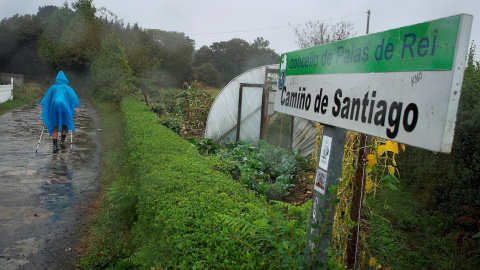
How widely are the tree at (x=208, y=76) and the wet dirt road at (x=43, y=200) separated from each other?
3155 centimetres

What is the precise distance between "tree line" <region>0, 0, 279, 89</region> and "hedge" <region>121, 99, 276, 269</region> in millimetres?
24101

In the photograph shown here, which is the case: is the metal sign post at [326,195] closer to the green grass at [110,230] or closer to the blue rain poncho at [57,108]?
the green grass at [110,230]

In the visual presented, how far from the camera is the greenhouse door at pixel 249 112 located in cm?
1089

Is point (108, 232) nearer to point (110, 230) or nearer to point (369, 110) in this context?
point (110, 230)

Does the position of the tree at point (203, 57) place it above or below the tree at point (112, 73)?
above

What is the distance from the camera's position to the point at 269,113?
36.0ft

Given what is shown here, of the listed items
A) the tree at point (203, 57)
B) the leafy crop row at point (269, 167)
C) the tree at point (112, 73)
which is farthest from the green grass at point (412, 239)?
the tree at point (203, 57)

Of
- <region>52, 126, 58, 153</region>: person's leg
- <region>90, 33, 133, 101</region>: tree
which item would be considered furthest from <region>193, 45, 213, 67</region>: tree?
<region>52, 126, 58, 153</region>: person's leg

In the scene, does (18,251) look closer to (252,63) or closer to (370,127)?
(370,127)

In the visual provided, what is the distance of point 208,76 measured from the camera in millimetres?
42781

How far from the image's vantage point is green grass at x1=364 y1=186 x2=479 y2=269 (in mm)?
4629

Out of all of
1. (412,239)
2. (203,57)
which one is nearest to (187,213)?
(412,239)

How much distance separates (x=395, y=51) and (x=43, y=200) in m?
6.29

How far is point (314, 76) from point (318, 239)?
3.23ft
